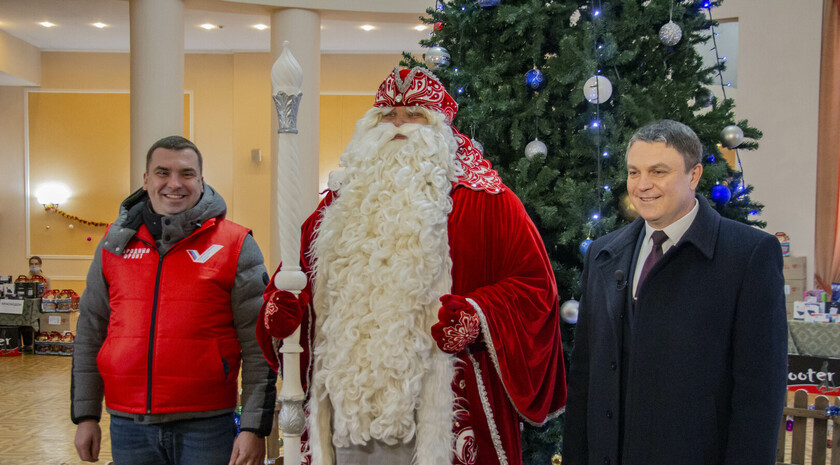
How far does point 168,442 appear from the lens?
7.40 ft

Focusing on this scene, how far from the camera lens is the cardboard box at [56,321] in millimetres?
9496

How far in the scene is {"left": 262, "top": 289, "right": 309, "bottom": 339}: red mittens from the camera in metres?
1.97

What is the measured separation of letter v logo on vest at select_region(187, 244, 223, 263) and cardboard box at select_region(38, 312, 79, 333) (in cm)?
833

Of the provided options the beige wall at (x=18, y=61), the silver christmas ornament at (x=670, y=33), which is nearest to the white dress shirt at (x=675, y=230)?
the silver christmas ornament at (x=670, y=33)

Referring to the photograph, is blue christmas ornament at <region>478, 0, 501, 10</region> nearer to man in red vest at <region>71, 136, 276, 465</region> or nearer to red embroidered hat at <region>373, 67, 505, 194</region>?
red embroidered hat at <region>373, 67, 505, 194</region>

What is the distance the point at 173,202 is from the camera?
235 centimetres

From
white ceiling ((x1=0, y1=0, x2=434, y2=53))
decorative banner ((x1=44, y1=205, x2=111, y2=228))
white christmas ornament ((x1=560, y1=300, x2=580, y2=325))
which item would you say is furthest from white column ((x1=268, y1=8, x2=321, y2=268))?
decorative banner ((x1=44, y1=205, x2=111, y2=228))

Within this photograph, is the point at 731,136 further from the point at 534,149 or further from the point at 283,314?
the point at 283,314

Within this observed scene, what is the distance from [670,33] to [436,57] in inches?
43.9

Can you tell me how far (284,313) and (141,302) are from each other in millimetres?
641

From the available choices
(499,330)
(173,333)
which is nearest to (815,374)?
(499,330)

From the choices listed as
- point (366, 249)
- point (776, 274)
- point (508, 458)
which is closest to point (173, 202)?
point (366, 249)

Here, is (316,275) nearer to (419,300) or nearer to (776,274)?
(419,300)

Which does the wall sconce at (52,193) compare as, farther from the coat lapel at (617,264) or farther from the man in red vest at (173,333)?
the coat lapel at (617,264)
